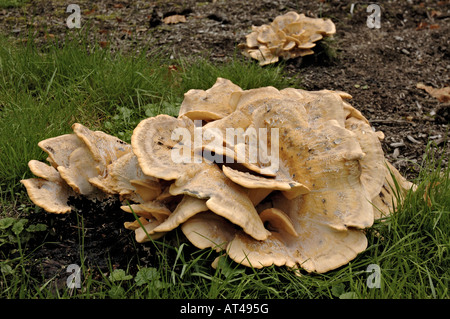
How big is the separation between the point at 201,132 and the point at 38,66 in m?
2.77

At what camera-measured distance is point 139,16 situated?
740 centimetres

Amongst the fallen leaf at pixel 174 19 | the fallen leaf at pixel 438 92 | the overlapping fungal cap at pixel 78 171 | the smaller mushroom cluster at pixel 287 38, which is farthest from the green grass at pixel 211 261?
the fallen leaf at pixel 174 19

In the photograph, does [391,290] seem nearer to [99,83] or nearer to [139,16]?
[99,83]

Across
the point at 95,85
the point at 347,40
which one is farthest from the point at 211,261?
the point at 347,40

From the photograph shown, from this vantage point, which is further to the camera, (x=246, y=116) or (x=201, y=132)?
(x=246, y=116)

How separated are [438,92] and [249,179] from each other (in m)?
4.24

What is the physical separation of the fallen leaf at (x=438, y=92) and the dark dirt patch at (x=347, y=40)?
0.31ft

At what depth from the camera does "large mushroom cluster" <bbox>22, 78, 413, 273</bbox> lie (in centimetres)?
281

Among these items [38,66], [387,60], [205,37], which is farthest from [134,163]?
[387,60]

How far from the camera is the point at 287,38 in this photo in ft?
20.3

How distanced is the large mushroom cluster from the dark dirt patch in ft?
5.76

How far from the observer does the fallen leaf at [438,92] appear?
18.9ft

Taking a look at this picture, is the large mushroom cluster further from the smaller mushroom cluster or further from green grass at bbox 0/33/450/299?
the smaller mushroom cluster

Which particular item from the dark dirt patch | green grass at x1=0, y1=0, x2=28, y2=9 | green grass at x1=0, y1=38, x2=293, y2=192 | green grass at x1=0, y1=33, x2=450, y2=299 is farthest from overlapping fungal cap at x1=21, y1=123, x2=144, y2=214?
green grass at x1=0, y1=0, x2=28, y2=9
